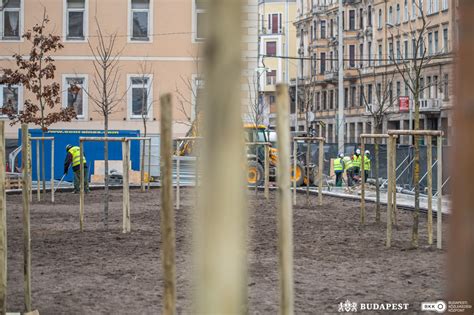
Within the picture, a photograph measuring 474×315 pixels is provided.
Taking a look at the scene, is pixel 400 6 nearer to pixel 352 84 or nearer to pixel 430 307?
pixel 352 84

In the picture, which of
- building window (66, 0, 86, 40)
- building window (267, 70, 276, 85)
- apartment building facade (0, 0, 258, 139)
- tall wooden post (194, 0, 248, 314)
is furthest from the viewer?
building window (267, 70, 276, 85)

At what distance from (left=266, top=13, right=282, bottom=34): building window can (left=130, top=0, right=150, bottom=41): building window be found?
63.3m

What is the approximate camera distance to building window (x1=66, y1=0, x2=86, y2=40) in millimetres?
44594

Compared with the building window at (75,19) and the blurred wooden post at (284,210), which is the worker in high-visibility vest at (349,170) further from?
the blurred wooden post at (284,210)

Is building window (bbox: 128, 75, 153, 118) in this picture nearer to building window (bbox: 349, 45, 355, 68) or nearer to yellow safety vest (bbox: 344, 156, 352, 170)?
yellow safety vest (bbox: 344, 156, 352, 170)

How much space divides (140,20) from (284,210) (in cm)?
4060

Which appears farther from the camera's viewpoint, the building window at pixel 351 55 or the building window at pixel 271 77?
the building window at pixel 271 77

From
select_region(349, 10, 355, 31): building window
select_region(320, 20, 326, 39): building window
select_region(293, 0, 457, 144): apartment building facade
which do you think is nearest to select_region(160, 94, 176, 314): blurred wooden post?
select_region(293, 0, 457, 144): apartment building facade

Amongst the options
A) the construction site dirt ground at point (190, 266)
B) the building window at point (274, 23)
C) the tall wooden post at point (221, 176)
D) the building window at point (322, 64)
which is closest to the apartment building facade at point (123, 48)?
the construction site dirt ground at point (190, 266)

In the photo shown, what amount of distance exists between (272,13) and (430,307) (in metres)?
101

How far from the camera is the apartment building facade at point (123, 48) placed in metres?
44.2

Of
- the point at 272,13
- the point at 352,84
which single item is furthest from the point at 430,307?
the point at 272,13

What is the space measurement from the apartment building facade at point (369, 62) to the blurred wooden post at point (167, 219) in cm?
5929

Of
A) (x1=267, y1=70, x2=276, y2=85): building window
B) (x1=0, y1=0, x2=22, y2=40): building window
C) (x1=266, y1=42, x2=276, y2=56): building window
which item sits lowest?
(x1=0, y1=0, x2=22, y2=40): building window
